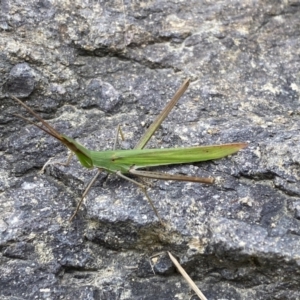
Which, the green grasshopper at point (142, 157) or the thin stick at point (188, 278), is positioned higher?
the green grasshopper at point (142, 157)

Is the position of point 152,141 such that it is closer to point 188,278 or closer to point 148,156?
point 148,156

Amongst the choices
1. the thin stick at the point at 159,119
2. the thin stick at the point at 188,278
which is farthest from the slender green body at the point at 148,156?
the thin stick at the point at 188,278

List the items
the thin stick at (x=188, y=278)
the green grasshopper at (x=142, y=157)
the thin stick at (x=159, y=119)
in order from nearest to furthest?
the thin stick at (x=188, y=278) → the green grasshopper at (x=142, y=157) → the thin stick at (x=159, y=119)

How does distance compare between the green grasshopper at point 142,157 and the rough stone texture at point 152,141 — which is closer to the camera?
the rough stone texture at point 152,141

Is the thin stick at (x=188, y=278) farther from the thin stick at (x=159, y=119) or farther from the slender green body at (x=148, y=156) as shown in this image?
the thin stick at (x=159, y=119)

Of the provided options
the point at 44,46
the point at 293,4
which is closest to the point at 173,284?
the point at 44,46

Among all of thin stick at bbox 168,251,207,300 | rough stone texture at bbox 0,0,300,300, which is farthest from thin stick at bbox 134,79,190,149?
thin stick at bbox 168,251,207,300

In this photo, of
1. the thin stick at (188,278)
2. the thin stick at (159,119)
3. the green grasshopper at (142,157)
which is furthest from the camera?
the thin stick at (159,119)

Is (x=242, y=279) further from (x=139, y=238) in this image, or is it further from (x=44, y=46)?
(x=44, y=46)

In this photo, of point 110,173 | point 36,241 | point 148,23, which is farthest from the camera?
point 148,23
